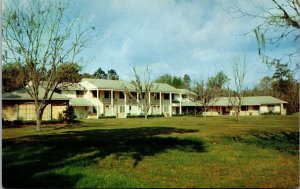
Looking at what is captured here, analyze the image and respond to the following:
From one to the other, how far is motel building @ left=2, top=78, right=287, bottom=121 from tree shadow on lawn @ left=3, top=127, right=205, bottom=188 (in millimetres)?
15612

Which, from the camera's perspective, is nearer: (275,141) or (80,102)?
(275,141)

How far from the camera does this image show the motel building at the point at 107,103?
3431 cm

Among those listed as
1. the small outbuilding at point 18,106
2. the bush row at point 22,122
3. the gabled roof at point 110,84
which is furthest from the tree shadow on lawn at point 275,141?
the gabled roof at point 110,84

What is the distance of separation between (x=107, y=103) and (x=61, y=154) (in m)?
44.1

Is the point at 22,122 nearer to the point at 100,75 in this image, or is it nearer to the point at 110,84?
the point at 110,84

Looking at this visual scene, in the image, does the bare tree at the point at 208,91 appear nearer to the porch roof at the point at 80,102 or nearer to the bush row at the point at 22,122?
the porch roof at the point at 80,102

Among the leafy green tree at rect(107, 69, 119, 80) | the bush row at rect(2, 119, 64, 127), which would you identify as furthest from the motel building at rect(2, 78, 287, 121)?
the leafy green tree at rect(107, 69, 119, 80)

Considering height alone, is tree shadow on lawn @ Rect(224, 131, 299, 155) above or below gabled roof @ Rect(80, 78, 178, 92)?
below

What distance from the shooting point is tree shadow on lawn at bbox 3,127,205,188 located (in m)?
9.11

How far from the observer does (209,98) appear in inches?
2464

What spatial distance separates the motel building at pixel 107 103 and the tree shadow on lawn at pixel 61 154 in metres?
15.6

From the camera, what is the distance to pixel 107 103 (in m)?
56.7

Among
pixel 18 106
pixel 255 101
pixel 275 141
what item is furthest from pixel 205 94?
pixel 275 141

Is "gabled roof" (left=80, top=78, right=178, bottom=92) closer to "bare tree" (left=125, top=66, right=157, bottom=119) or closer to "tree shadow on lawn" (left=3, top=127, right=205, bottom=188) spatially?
"bare tree" (left=125, top=66, right=157, bottom=119)
